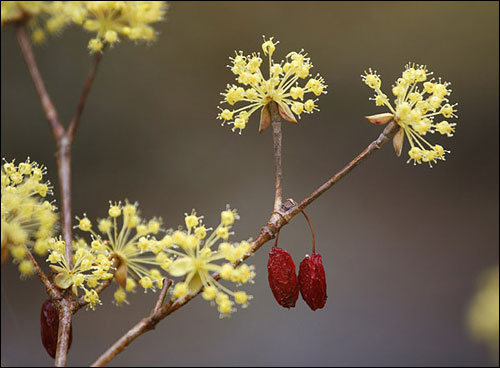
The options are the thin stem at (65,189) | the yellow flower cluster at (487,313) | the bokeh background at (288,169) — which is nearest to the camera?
the thin stem at (65,189)

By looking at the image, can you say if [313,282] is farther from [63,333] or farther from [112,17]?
[112,17]

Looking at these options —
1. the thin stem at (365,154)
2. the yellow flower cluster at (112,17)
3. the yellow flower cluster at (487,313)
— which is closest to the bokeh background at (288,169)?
the yellow flower cluster at (487,313)

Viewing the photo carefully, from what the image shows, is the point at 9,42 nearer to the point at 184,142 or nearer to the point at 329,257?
the point at 184,142

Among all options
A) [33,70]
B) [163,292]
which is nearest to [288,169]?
[33,70]

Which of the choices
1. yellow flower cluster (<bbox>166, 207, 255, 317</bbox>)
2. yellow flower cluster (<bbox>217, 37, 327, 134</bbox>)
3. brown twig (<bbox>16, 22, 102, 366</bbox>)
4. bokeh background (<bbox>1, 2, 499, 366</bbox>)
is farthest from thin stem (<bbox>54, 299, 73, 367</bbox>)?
bokeh background (<bbox>1, 2, 499, 366</bbox>)

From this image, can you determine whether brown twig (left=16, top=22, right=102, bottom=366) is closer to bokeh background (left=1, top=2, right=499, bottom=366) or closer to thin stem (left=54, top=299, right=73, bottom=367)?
thin stem (left=54, top=299, right=73, bottom=367)

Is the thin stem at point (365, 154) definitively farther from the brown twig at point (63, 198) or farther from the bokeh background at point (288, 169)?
the bokeh background at point (288, 169)

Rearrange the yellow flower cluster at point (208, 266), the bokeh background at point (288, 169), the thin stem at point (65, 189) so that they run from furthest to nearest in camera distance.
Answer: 1. the bokeh background at point (288, 169)
2. the thin stem at point (65, 189)
3. the yellow flower cluster at point (208, 266)

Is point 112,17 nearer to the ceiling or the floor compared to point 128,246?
nearer to the ceiling
